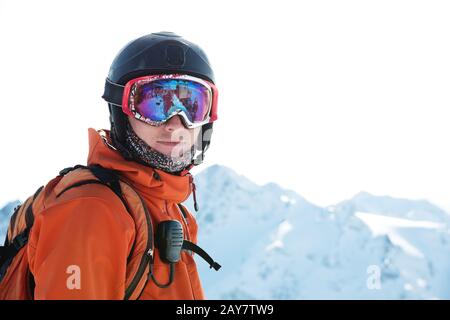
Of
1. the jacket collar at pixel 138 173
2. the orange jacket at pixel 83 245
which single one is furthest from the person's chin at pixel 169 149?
the orange jacket at pixel 83 245

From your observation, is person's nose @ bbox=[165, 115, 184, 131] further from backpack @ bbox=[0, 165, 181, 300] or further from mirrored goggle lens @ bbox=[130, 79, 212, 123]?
backpack @ bbox=[0, 165, 181, 300]

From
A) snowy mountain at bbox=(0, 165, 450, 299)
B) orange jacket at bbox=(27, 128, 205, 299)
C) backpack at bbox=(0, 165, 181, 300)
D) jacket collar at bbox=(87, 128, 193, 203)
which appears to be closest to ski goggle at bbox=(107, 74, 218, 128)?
jacket collar at bbox=(87, 128, 193, 203)

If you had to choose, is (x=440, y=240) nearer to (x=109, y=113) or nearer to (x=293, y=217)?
(x=293, y=217)

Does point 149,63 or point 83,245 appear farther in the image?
point 149,63

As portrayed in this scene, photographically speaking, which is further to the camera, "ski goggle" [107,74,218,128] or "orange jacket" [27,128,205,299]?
"ski goggle" [107,74,218,128]

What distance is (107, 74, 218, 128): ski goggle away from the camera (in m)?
3.82

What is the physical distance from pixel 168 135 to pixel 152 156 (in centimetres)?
19

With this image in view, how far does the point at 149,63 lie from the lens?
151 inches

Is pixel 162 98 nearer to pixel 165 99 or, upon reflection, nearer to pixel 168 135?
pixel 165 99

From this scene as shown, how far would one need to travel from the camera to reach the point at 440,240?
123 m

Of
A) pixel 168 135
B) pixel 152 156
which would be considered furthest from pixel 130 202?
pixel 168 135
